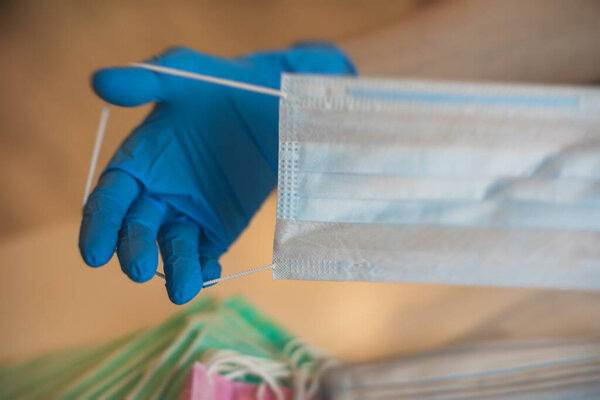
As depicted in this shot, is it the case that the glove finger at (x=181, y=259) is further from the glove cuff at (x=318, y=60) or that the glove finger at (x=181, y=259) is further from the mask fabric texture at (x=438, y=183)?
the glove cuff at (x=318, y=60)

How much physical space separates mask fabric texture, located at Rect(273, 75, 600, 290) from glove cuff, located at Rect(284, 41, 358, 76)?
37cm

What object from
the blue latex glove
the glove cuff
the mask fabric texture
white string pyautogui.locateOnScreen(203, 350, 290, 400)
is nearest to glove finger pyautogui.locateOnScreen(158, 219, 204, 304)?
the blue latex glove

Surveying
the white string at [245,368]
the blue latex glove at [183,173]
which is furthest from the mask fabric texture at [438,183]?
the white string at [245,368]

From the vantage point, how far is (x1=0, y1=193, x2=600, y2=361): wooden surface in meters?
0.87

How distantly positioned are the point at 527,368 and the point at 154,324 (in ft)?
2.18

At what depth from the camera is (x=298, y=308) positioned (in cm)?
91

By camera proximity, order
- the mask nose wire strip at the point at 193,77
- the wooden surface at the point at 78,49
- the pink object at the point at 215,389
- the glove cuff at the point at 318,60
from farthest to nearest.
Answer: the wooden surface at the point at 78,49 → the glove cuff at the point at 318,60 → the pink object at the point at 215,389 → the mask nose wire strip at the point at 193,77

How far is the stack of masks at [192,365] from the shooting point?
705 millimetres

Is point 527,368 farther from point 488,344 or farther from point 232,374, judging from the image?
point 232,374

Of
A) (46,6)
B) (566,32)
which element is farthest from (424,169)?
(46,6)

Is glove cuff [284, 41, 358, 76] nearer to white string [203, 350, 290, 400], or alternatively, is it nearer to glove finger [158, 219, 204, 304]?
glove finger [158, 219, 204, 304]

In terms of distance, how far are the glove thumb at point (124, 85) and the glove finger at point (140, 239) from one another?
0.14 m

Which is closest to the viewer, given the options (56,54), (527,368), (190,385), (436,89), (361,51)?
(436,89)

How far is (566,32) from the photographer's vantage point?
960 mm
